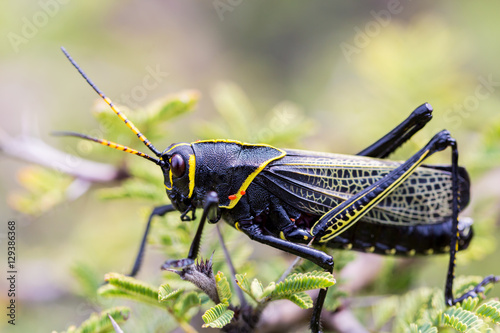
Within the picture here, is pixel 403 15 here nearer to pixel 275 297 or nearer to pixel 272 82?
pixel 272 82

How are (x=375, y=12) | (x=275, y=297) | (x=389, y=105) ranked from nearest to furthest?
1. (x=275, y=297)
2. (x=389, y=105)
3. (x=375, y=12)

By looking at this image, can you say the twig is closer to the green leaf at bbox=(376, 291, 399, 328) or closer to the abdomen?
the abdomen

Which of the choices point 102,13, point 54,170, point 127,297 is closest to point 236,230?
point 127,297

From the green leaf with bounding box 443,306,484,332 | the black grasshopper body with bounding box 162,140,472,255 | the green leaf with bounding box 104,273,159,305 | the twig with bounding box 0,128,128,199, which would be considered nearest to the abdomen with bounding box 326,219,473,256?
the black grasshopper body with bounding box 162,140,472,255

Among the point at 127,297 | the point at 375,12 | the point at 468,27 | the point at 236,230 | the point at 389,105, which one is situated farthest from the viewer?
the point at 375,12

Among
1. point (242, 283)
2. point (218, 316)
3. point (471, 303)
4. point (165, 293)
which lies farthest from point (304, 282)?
point (471, 303)

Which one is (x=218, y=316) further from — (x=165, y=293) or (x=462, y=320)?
(x=462, y=320)

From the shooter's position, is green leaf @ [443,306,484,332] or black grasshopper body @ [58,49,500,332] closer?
green leaf @ [443,306,484,332]
